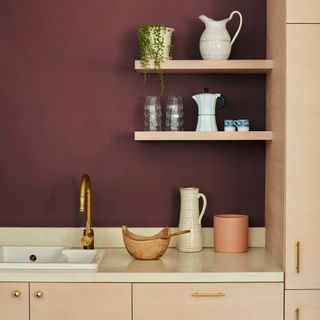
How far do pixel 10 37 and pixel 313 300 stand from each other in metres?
1.86

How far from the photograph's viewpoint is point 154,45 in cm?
313

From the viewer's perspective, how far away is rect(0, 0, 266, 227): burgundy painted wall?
334cm

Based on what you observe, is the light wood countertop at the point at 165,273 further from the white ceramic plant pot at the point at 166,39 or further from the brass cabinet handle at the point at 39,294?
the white ceramic plant pot at the point at 166,39

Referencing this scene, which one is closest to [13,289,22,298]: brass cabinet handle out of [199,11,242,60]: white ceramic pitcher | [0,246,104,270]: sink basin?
[0,246,104,270]: sink basin

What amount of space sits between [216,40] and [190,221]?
842 mm

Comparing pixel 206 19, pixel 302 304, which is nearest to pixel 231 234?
pixel 302 304

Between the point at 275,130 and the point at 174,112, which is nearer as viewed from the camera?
the point at 275,130

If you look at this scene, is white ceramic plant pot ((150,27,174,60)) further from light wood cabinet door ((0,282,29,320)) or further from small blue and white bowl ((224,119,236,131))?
light wood cabinet door ((0,282,29,320))

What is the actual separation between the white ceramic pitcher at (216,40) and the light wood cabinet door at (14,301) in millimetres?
1318

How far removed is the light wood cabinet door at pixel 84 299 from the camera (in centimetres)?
274

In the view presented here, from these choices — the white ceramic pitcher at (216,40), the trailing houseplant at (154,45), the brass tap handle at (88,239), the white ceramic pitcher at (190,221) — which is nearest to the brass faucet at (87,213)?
the brass tap handle at (88,239)

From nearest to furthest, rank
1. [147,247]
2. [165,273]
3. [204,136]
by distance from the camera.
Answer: [165,273] → [147,247] → [204,136]

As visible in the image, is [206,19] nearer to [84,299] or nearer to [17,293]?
[84,299]

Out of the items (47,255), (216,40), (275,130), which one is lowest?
(47,255)
